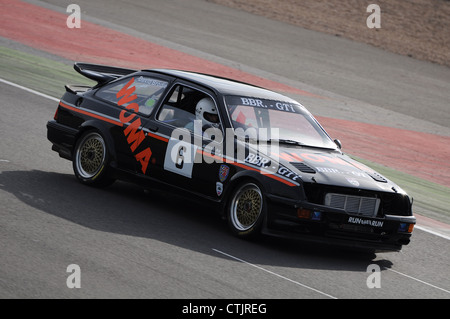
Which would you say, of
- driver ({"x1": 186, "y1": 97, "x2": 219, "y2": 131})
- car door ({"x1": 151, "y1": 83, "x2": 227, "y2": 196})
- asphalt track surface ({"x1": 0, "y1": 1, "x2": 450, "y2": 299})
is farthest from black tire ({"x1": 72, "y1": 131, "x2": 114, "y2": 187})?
driver ({"x1": 186, "y1": 97, "x2": 219, "y2": 131})

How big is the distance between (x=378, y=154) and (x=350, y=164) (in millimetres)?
7993

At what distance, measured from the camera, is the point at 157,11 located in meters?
36.8

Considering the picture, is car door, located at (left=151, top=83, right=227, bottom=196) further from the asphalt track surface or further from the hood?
the hood

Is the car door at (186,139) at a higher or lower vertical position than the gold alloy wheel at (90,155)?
higher

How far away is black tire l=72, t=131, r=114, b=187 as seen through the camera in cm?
949

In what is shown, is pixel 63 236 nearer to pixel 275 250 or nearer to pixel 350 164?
pixel 275 250

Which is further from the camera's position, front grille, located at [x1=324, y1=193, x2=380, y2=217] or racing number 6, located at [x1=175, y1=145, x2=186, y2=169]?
racing number 6, located at [x1=175, y1=145, x2=186, y2=169]

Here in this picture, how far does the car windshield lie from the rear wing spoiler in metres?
2.09

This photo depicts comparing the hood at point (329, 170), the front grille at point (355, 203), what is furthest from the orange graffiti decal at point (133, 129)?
the front grille at point (355, 203)

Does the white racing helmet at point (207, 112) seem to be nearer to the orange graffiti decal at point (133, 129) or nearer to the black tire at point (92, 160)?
the orange graffiti decal at point (133, 129)

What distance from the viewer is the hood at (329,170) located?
796 cm

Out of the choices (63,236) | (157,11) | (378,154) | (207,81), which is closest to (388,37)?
(157,11)

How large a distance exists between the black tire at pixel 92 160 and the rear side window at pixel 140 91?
0.52 m


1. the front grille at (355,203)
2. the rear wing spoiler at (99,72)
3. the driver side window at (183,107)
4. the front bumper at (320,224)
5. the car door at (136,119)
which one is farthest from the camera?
the rear wing spoiler at (99,72)
